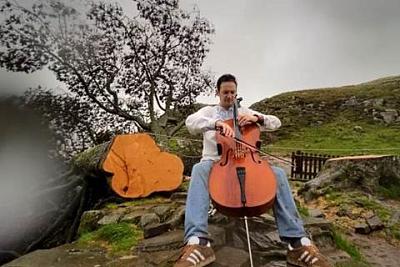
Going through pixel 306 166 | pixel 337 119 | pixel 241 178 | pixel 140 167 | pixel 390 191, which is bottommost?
pixel 306 166

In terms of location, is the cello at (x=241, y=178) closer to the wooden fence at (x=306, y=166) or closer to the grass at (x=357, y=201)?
the grass at (x=357, y=201)

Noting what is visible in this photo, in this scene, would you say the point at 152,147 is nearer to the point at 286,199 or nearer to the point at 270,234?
the point at 270,234

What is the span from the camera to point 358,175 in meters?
6.49

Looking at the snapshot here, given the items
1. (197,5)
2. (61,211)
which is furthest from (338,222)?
(197,5)

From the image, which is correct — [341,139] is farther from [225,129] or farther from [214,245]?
[225,129]

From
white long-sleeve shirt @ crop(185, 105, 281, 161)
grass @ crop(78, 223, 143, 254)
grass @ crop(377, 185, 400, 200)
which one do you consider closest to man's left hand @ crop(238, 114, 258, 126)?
white long-sleeve shirt @ crop(185, 105, 281, 161)

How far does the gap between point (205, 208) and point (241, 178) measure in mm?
310

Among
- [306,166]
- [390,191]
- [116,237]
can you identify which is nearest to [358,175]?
[390,191]

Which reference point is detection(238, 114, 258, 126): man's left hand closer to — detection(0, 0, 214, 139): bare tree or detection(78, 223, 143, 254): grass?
detection(78, 223, 143, 254): grass

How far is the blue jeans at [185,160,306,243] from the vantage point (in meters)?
2.50

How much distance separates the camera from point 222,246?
2.96m

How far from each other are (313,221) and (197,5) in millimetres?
9246

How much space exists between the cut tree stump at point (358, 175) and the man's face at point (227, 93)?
3.79 meters

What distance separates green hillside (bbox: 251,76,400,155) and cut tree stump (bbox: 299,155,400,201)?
826 centimetres
